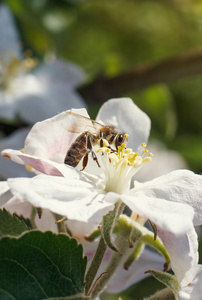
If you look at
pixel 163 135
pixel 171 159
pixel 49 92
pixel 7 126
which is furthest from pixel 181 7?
pixel 7 126

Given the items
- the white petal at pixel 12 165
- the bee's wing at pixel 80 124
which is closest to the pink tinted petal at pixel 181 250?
the bee's wing at pixel 80 124

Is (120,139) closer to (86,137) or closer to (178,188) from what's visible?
(86,137)

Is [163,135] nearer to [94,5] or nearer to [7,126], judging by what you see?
[7,126]

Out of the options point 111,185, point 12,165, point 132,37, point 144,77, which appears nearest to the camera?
point 111,185

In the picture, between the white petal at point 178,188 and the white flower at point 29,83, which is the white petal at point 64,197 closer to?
the white petal at point 178,188

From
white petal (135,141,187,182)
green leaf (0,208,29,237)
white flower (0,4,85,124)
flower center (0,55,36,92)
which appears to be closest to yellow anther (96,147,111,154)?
green leaf (0,208,29,237)

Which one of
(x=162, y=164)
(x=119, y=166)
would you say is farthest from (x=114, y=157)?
(x=162, y=164)
